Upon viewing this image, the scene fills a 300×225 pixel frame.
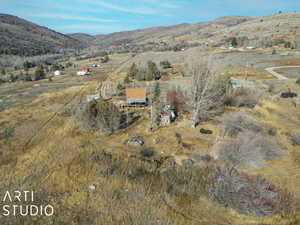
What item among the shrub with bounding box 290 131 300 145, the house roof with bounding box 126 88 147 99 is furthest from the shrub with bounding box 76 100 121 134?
the shrub with bounding box 290 131 300 145

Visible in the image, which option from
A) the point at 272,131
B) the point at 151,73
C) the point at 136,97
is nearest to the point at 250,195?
the point at 272,131

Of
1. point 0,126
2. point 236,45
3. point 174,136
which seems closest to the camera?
point 174,136

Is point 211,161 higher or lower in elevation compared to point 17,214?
higher

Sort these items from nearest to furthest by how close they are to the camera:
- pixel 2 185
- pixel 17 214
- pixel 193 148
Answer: pixel 17 214 → pixel 2 185 → pixel 193 148

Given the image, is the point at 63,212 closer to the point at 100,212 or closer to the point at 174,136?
the point at 100,212

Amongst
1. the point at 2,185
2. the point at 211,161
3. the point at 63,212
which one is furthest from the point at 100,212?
the point at 211,161

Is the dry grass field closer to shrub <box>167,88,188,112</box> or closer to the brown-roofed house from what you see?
shrub <box>167,88,188,112</box>

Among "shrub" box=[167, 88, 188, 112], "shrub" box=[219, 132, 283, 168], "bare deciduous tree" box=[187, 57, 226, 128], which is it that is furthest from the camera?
"shrub" box=[167, 88, 188, 112]
